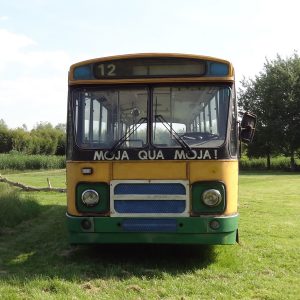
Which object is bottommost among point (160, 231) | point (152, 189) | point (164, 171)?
point (160, 231)

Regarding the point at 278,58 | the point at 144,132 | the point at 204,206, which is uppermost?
the point at 278,58

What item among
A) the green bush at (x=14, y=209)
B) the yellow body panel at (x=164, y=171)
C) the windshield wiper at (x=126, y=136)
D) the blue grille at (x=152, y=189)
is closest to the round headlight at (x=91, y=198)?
the yellow body panel at (x=164, y=171)

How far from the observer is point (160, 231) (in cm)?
660

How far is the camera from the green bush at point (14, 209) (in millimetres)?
10516

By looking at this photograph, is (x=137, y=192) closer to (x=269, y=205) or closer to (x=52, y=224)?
(x=52, y=224)

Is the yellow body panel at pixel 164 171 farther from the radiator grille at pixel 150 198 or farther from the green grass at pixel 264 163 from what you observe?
the green grass at pixel 264 163

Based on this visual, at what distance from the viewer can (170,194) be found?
262 inches

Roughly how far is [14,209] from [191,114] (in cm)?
580

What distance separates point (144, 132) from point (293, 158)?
1483 inches

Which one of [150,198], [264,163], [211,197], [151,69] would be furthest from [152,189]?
[264,163]

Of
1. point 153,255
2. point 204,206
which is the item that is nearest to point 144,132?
point 204,206

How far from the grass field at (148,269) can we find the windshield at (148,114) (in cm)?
169

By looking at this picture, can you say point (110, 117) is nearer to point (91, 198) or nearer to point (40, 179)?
point (91, 198)

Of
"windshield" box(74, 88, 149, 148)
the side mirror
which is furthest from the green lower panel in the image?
the side mirror
